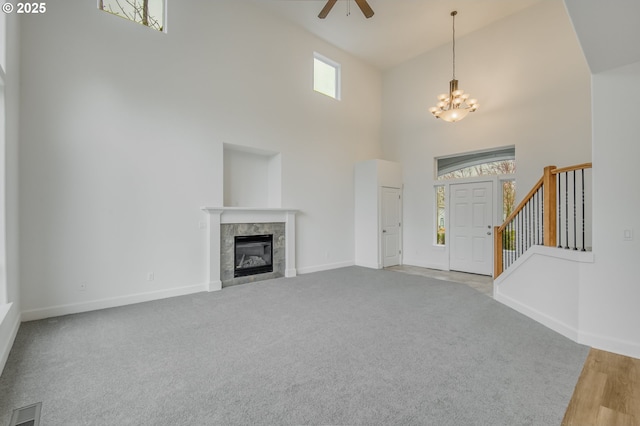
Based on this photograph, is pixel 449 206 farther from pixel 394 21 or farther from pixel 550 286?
pixel 394 21

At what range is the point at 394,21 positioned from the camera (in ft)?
19.4

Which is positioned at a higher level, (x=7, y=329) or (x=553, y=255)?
(x=553, y=255)

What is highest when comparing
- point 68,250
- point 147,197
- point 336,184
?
point 336,184

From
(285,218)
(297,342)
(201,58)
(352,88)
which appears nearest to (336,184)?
(285,218)

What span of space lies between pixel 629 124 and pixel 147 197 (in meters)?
5.66

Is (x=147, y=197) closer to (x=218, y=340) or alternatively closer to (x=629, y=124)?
(x=218, y=340)

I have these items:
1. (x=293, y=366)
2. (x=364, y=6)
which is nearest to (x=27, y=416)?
(x=293, y=366)

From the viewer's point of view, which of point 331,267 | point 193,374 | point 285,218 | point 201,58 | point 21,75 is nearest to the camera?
point 193,374

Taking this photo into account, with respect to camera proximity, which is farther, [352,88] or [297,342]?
[352,88]

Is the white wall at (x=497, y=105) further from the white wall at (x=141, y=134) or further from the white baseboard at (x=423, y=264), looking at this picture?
the white wall at (x=141, y=134)

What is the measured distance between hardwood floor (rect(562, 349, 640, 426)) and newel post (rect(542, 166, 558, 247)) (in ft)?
4.10

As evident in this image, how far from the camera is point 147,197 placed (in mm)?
4297

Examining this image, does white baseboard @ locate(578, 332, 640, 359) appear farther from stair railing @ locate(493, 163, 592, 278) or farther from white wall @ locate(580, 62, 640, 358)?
stair railing @ locate(493, 163, 592, 278)

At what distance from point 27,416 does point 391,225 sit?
6.59 meters
